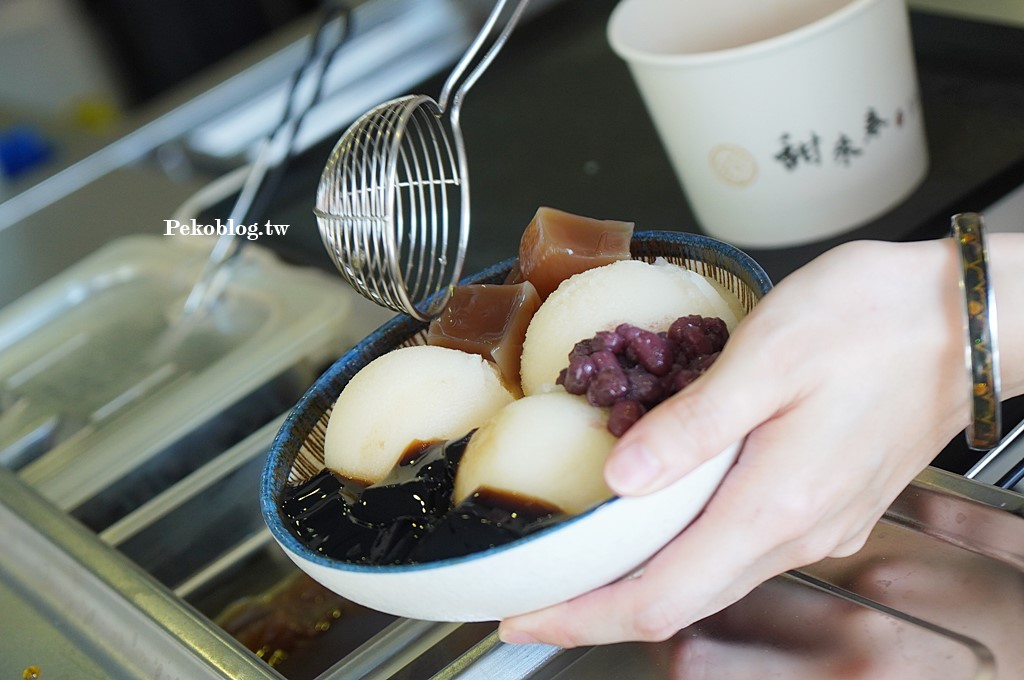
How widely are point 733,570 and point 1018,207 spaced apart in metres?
0.53

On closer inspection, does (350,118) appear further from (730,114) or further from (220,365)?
(730,114)

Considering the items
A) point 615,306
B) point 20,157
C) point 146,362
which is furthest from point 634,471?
point 20,157

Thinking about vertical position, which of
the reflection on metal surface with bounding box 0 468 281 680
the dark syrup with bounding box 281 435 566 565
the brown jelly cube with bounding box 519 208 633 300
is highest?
the brown jelly cube with bounding box 519 208 633 300

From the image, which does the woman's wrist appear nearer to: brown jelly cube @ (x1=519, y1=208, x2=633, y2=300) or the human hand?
the human hand

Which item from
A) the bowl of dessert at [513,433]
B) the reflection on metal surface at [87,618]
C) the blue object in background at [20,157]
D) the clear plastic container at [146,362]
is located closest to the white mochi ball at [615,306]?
the bowl of dessert at [513,433]

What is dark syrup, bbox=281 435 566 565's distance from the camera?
47 centimetres

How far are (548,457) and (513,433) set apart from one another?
21 mm

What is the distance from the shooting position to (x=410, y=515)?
508mm

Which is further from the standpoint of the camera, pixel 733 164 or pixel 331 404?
pixel 733 164

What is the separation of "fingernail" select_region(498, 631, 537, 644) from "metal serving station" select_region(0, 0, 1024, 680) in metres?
0.04

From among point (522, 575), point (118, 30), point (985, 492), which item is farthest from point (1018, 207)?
point (118, 30)

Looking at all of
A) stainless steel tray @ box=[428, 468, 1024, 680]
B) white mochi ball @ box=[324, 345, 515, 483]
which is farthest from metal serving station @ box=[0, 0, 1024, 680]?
white mochi ball @ box=[324, 345, 515, 483]

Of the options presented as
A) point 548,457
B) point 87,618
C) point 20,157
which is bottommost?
point 20,157

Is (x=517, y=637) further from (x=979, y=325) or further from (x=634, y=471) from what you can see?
(x=979, y=325)
